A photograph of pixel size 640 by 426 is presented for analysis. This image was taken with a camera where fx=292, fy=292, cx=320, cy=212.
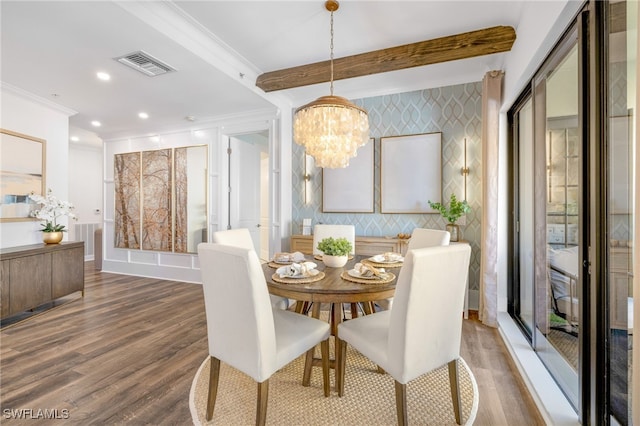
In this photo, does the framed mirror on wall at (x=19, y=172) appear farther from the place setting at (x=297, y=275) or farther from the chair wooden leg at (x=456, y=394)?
the chair wooden leg at (x=456, y=394)

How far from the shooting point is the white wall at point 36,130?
345 cm

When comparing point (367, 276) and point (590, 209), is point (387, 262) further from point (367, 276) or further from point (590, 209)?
→ point (590, 209)

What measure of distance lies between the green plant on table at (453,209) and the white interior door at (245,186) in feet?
9.72

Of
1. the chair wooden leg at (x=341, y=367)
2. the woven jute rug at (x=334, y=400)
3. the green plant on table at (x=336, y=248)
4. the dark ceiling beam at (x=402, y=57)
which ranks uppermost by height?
the dark ceiling beam at (x=402, y=57)

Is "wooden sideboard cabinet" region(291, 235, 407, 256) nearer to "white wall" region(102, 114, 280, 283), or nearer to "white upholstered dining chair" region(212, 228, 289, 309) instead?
"white upholstered dining chair" region(212, 228, 289, 309)

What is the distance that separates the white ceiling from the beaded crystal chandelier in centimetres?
46

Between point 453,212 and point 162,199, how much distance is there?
4.49 m

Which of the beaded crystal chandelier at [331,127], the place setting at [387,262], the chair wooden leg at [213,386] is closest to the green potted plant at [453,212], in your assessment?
the place setting at [387,262]

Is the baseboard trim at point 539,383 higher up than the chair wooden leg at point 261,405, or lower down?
lower down

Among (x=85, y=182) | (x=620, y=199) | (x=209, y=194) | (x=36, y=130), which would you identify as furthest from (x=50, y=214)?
(x=620, y=199)

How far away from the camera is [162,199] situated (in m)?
4.95

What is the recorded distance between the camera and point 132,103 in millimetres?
3885

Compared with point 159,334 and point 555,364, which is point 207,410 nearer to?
point 159,334

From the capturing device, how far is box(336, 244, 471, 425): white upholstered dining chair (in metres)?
1.35
